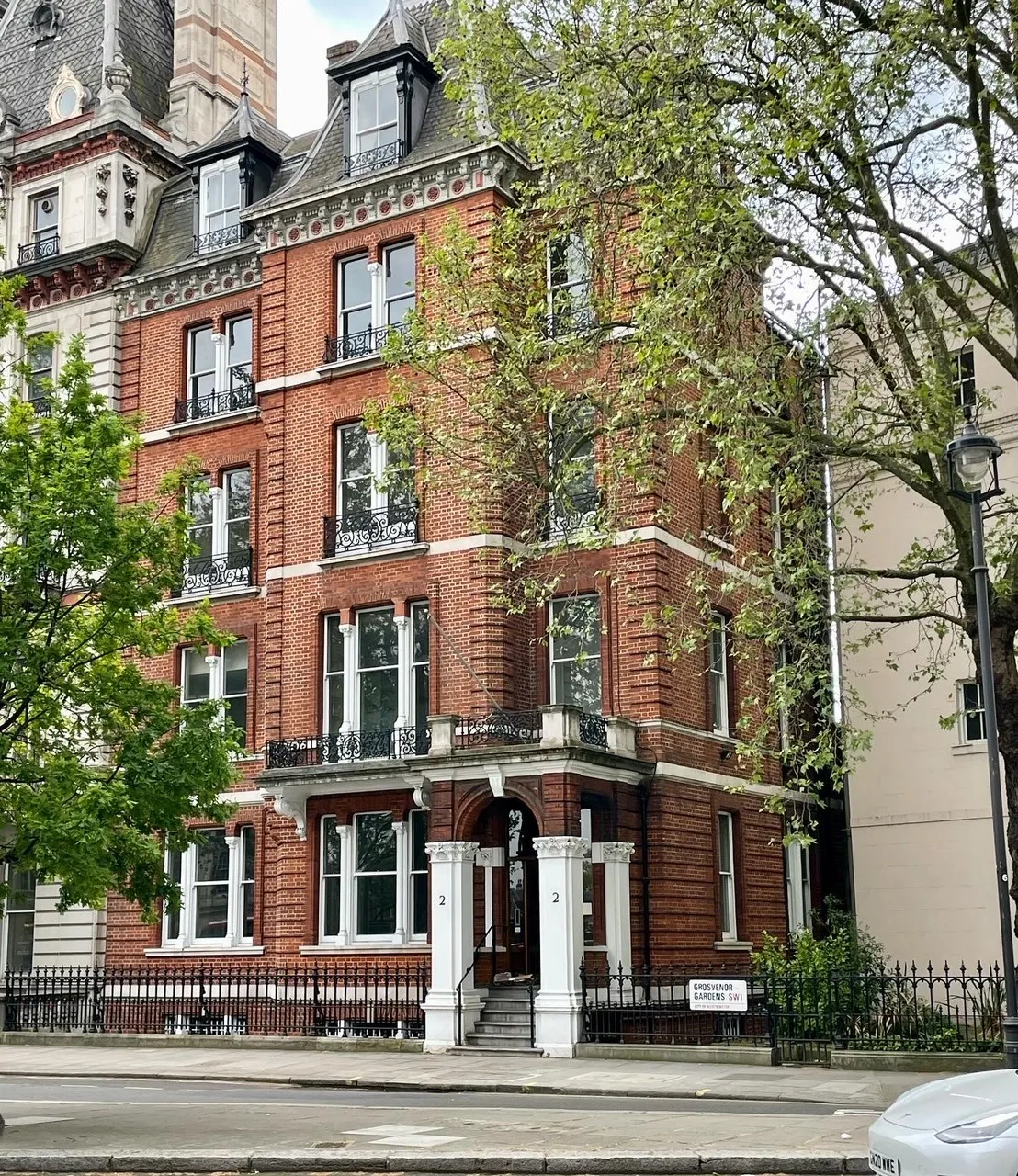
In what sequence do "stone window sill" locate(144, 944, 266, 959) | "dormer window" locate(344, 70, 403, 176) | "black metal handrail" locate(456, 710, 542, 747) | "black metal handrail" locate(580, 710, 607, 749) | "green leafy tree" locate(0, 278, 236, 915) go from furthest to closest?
"dormer window" locate(344, 70, 403, 176), "stone window sill" locate(144, 944, 266, 959), "black metal handrail" locate(456, 710, 542, 747), "black metal handrail" locate(580, 710, 607, 749), "green leafy tree" locate(0, 278, 236, 915)

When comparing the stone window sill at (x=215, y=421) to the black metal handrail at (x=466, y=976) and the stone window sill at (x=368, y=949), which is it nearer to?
the stone window sill at (x=368, y=949)

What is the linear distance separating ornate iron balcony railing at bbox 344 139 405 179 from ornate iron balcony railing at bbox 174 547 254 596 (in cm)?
822

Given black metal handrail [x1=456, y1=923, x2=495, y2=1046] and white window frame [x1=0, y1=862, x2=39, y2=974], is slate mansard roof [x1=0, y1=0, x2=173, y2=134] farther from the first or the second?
black metal handrail [x1=456, y1=923, x2=495, y2=1046]

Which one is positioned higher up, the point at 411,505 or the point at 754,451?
the point at 411,505

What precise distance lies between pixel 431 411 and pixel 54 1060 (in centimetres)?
1266

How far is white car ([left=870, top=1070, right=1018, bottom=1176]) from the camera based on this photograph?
812 cm

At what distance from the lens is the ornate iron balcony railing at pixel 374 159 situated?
29.9 metres

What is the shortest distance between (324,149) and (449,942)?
17.6 m

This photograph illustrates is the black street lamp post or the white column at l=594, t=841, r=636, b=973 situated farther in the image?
the white column at l=594, t=841, r=636, b=973

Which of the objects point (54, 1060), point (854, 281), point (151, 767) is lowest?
point (54, 1060)

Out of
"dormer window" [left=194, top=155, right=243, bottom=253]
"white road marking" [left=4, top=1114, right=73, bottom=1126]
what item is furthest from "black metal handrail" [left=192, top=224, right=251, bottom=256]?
"white road marking" [left=4, top=1114, right=73, bottom=1126]

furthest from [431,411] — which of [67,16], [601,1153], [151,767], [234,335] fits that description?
[67,16]

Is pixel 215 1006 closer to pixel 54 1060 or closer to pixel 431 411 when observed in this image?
pixel 54 1060

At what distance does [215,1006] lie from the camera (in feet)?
93.1
